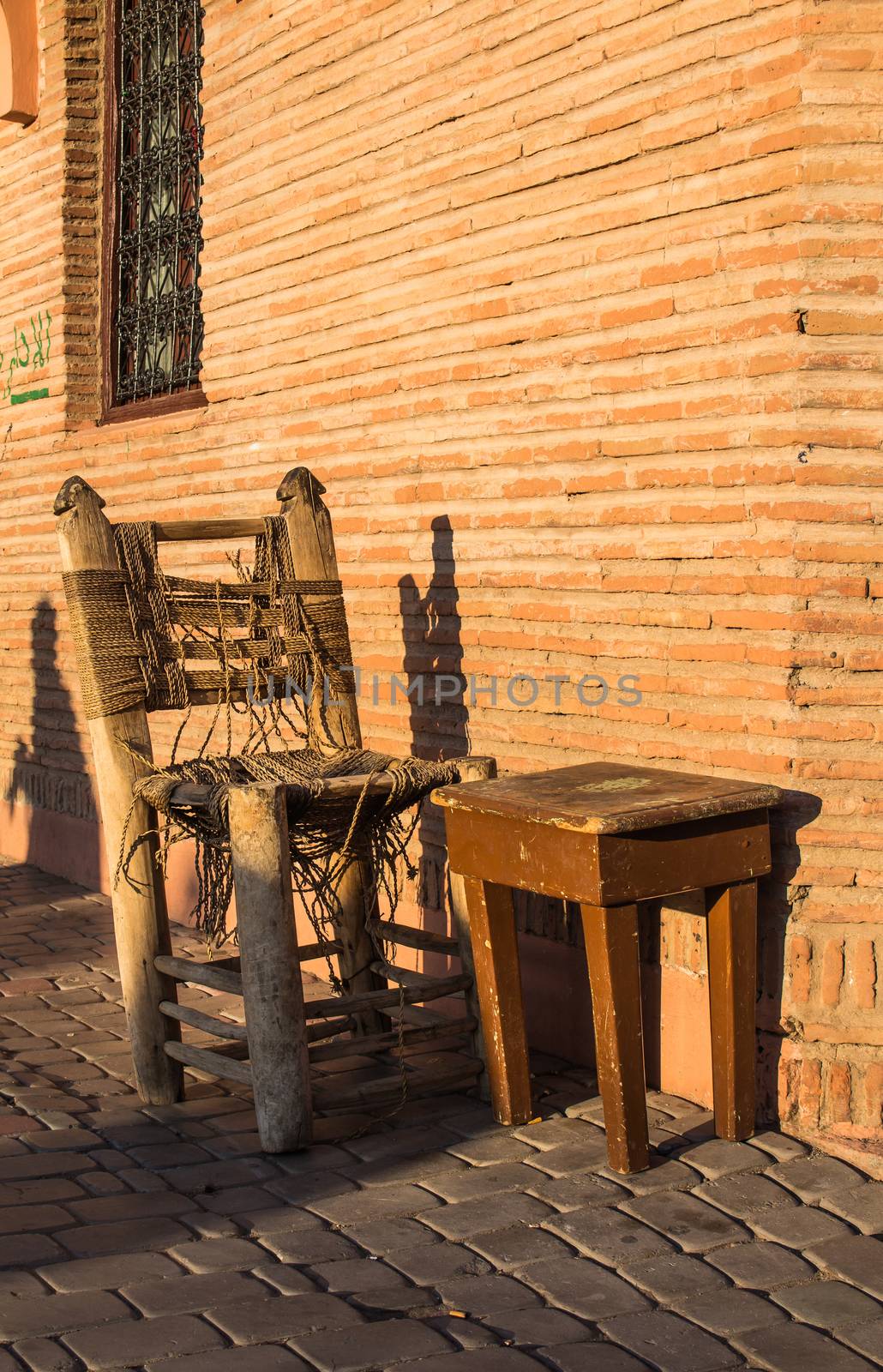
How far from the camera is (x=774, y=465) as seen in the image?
156 inches

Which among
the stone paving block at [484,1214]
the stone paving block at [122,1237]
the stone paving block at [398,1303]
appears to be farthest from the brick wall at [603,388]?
Result: the stone paving block at [122,1237]

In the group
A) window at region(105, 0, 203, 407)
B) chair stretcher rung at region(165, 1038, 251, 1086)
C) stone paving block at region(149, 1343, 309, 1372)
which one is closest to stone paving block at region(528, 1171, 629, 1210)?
chair stretcher rung at region(165, 1038, 251, 1086)

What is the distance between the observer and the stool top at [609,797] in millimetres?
3561

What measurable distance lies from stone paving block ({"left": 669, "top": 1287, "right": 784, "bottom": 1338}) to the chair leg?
1.22 m

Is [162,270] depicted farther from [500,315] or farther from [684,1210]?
[684,1210]

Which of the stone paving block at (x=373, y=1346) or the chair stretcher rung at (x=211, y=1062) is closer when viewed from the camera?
the stone paving block at (x=373, y=1346)

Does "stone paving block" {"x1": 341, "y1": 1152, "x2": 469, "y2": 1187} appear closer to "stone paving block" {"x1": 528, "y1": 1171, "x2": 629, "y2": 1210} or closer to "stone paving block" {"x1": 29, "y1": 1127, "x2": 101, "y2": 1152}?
"stone paving block" {"x1": 528, "y1": 1171, "x2": 629, "y2": 1210}

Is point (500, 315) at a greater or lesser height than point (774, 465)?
greater

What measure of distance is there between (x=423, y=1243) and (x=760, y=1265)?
2.36 ft

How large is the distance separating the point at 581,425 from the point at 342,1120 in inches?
82.4

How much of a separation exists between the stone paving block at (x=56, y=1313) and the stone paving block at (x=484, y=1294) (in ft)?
2.07

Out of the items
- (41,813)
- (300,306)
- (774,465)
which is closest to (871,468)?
(774,465)

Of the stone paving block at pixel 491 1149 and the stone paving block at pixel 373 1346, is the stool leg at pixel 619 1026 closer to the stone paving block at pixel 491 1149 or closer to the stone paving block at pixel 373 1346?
the stone paving block at pixel 491 1149

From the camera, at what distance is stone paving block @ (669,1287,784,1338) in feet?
9.85
